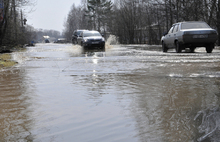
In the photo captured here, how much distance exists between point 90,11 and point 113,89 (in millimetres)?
96422

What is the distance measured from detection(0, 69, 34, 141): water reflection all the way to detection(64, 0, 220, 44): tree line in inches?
918

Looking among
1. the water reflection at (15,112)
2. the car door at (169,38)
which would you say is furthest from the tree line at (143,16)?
the water reflection at (15,112)

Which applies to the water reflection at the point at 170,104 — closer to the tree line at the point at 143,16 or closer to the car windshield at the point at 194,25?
the car windshield at the point at 194,25

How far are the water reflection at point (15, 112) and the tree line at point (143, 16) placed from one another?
76.5 feet

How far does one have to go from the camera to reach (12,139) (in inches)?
137

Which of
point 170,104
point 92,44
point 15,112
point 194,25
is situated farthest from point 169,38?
point 15,112

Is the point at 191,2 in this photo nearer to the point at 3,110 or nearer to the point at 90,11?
the point at 3,110

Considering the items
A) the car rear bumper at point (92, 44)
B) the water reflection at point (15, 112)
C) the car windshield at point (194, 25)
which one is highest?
the car windshield at point (194, 25)

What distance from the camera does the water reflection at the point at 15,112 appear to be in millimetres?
3655

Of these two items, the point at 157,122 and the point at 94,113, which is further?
the point at 94,113

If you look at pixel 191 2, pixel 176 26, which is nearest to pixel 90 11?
pixel 191 2

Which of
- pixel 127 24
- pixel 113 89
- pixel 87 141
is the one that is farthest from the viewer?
pixel 127 24

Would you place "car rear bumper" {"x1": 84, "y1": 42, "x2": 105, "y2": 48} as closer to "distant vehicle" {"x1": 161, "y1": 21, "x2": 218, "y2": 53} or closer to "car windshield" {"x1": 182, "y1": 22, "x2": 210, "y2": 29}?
"distant vehicle" {"x1": 161, "y1": 21, "x2": 218, "y2": 53}

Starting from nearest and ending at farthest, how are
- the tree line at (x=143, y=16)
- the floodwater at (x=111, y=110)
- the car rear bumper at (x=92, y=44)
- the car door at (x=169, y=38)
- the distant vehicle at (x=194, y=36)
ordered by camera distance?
1. the floodwater at (x=111, y=110)
2. the distant vehicle at (x=194, y=36)
3. the car door at (x=169, y=38)
4. the car rear bumper at (x=92, y=44)
5. the tree line at (x=143, y=16)
